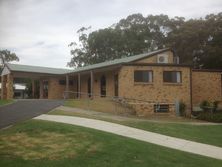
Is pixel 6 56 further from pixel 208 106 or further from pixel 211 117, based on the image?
pixel 211 117

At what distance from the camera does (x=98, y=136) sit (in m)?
12.6

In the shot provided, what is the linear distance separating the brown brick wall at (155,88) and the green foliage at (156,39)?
16.6 metres

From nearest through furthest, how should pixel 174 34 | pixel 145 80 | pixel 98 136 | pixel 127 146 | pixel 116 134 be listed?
1. pixel 127 146
2. pixel 98 136
3. pixel 116 134
4. pixel 145 80
5. pixel 174 34

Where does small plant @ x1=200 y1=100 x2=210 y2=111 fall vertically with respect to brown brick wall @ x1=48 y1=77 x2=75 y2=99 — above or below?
below

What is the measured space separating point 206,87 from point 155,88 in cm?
635

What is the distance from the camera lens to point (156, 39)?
51.9m

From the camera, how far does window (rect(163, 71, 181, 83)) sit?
27.1 m

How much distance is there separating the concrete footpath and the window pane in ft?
33.7

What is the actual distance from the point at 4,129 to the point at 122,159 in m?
5.33

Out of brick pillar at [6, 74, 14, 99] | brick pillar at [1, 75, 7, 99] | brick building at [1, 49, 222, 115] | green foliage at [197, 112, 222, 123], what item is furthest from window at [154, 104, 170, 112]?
brick pillar at [1, 75, 7, 99]

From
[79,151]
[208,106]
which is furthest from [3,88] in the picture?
[79,151]

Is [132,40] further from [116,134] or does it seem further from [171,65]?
[116,134]

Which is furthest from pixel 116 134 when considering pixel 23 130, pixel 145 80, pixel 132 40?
pixel 132 40

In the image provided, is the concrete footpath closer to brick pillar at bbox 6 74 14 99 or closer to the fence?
the fence
